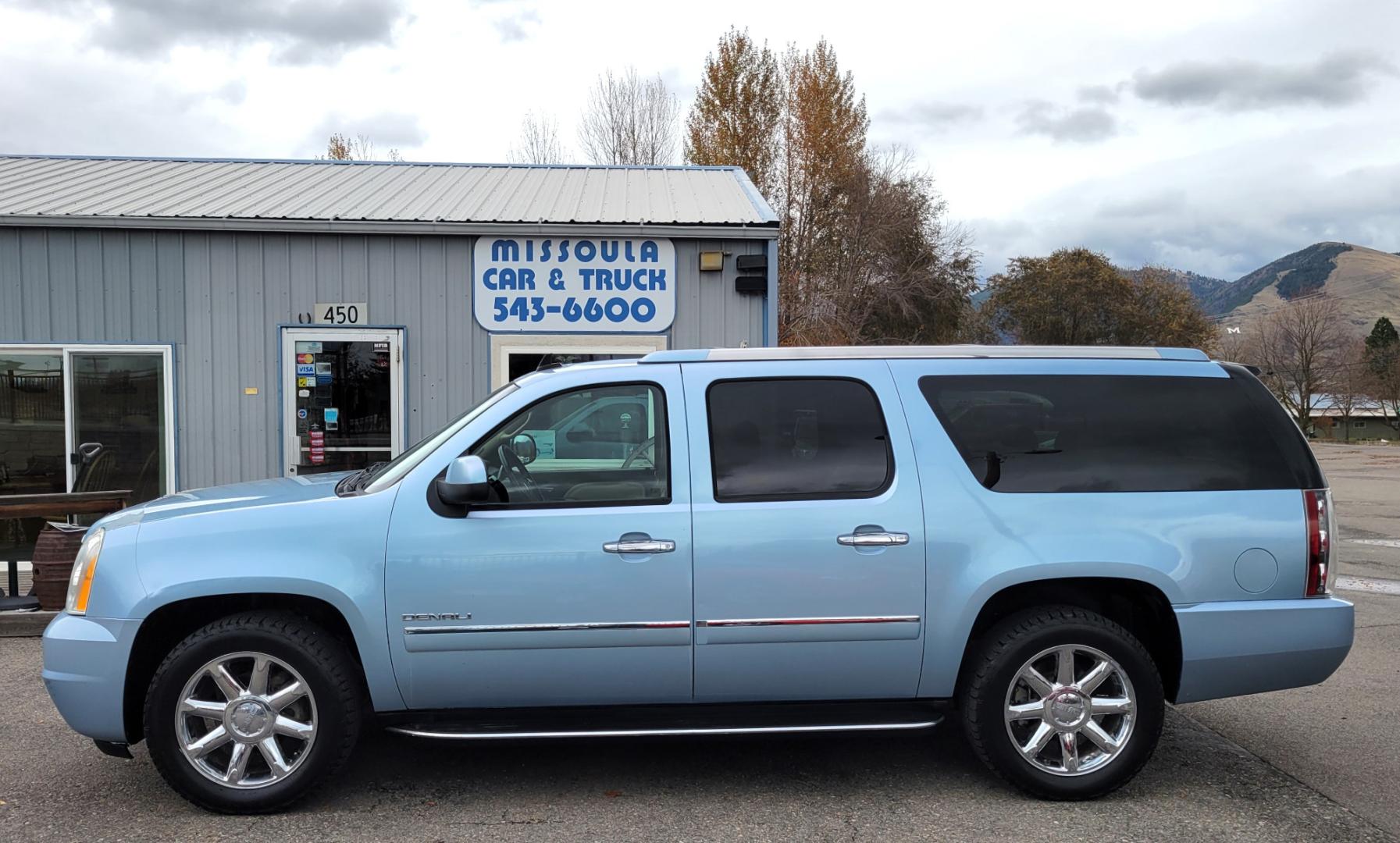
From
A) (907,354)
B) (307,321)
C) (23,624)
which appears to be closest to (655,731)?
(907,354)

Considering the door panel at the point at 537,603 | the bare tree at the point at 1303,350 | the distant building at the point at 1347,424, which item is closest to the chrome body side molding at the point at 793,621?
the door panel at the point at 537,603

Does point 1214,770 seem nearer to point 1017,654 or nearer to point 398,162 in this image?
point 1017,654

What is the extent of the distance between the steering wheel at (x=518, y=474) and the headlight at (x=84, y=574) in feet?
5.11

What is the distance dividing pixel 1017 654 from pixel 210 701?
3.11 meters

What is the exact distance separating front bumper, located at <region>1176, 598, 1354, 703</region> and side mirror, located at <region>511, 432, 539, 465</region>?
104 inches

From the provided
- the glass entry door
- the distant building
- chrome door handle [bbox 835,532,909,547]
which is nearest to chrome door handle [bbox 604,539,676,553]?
chrome door handle [bbox 835,532,909,547]

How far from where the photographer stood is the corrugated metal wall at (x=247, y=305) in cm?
948

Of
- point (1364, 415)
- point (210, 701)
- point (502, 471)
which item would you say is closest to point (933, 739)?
point (502, 471)

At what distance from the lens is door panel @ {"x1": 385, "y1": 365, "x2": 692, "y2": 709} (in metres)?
3.84

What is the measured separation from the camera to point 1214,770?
173 inches

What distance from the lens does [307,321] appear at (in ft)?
31.5

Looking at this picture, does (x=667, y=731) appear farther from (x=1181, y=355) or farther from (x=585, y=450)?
(x=1181, y=355)

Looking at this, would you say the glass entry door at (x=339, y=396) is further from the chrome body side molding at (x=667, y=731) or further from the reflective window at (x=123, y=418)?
the chrome body side molding at (x=667, y=731)

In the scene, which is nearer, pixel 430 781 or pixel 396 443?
pixel 430 781
